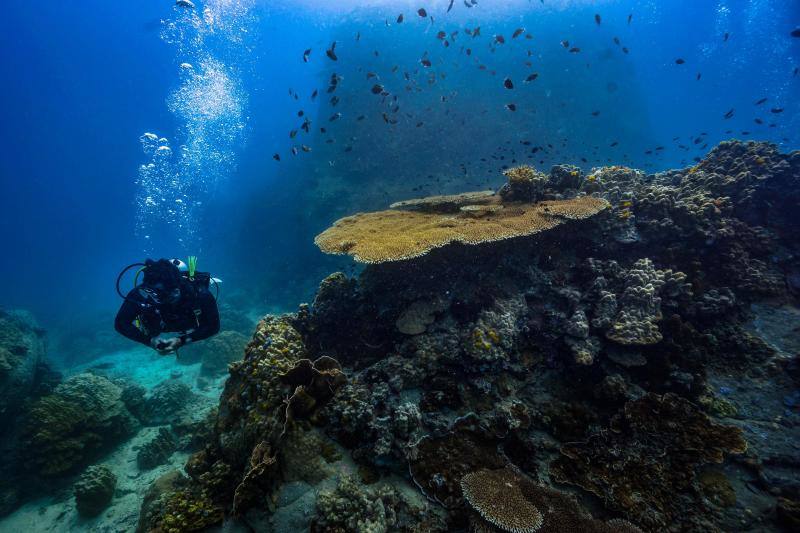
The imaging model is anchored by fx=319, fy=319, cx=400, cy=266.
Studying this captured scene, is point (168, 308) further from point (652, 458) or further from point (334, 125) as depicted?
point (334, 125)

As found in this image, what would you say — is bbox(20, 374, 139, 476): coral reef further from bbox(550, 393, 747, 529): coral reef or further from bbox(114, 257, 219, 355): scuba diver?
bbox(550, 393, 747, 529): coral reef

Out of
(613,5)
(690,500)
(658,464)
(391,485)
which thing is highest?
(613,5)

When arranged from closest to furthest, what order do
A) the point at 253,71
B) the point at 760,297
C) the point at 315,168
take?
the point at 760,297, the point at 315,168, the point at 253,71

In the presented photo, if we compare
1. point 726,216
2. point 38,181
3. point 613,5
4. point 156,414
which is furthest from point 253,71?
point 726,216

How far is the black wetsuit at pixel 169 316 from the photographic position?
18.1ft

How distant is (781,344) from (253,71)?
105337mm

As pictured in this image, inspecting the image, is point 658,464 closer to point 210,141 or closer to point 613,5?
point 613,5

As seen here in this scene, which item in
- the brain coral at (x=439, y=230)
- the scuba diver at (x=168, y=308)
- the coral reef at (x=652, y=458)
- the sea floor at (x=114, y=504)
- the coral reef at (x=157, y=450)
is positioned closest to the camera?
the coral reef at (x=652, y=458)

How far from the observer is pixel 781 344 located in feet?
17.7

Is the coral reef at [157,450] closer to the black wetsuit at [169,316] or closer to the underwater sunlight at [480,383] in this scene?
the underwater sunlight at [480,383]

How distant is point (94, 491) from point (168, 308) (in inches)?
236

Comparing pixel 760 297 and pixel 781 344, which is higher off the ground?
pixel 760 297

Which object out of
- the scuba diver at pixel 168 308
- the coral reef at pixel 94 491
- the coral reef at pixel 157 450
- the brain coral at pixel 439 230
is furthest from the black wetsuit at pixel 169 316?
the coral reef at pixel 157 450

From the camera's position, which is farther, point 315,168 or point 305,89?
point 305,89
